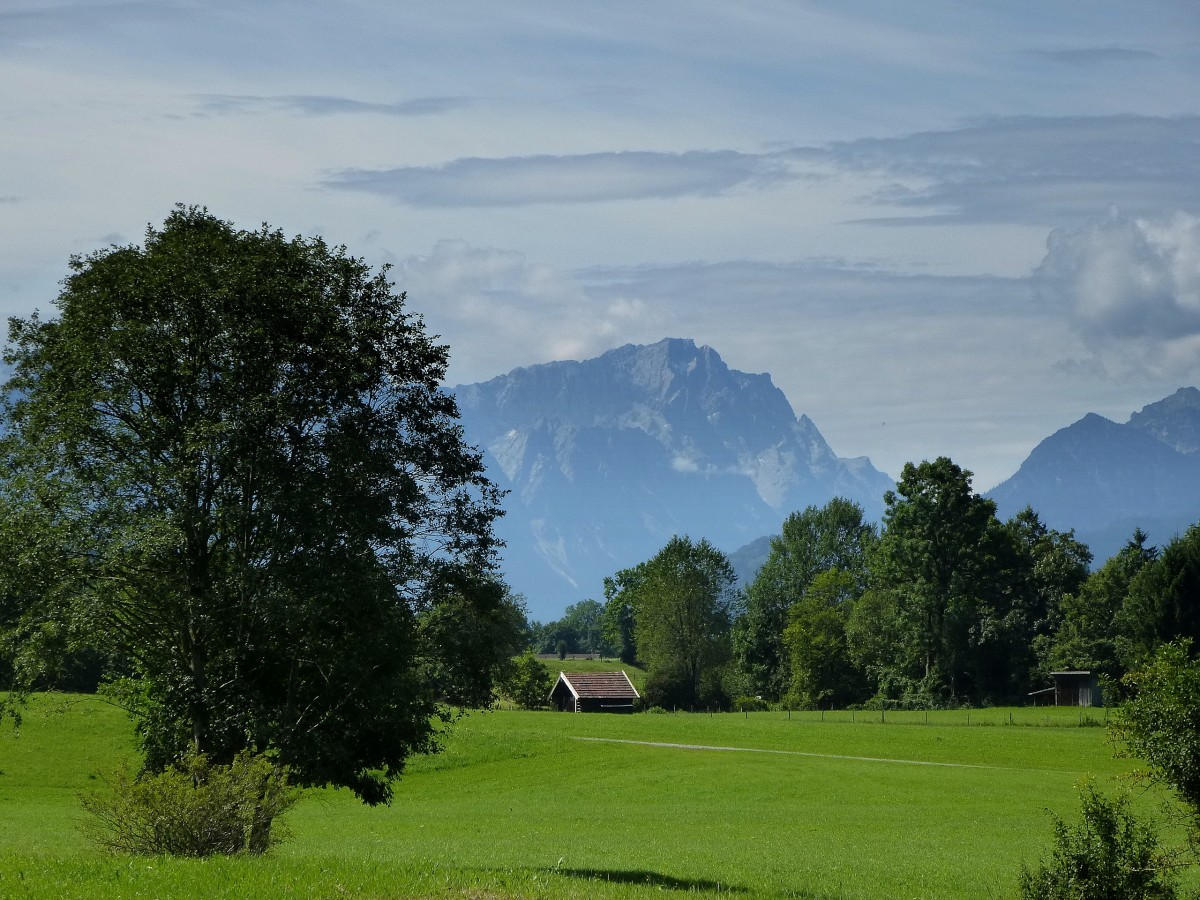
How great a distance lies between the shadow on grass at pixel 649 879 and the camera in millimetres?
22734

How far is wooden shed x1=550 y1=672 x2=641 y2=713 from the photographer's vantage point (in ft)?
417

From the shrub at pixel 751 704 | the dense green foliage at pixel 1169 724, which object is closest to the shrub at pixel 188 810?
the dense green foliage at pixel 1169 724

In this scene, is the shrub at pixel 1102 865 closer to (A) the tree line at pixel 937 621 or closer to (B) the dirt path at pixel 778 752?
(B) the dirt path at pixel 778 752

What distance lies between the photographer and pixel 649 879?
79.8ft

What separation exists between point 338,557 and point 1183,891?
17.7m

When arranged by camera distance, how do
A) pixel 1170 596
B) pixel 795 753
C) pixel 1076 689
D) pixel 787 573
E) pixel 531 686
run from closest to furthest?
1. pixel 795 753
2. pixel 1170 596
3. pixel 1076 689
4. pixel 531 686
5. pixel 787 573

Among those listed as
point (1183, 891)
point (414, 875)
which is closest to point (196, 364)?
point (414, 875)

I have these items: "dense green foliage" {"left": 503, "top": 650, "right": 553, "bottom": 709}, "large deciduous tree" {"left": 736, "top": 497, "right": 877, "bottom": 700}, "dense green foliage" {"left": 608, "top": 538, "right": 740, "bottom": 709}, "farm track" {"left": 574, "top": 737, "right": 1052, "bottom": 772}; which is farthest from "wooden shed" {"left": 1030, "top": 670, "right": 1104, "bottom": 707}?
"dense green foliage" {"left": 503, "top": 650, "right": 553, "bottom": 709}

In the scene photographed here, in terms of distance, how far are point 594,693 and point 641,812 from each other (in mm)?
79906

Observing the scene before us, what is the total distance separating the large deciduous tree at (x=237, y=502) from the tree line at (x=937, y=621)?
79309 mm

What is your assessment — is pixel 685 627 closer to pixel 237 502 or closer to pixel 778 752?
pixel 778 752

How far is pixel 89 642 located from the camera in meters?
25.9

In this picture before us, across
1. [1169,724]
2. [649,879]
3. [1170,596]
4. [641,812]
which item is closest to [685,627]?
[1170,596]

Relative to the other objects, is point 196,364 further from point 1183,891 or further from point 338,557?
A: point 1183,891
